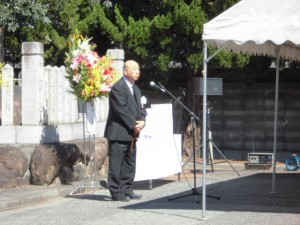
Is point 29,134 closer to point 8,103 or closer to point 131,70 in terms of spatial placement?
point 8,103

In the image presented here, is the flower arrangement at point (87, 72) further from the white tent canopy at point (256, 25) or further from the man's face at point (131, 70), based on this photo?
the white tent canopy at point (256, 25)

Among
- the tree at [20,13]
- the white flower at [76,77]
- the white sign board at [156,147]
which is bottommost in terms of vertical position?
the white sign board at [156,147]

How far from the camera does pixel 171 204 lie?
11.7 meters

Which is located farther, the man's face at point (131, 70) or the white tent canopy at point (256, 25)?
the man's face at point (131, 70)

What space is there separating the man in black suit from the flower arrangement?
1.06 metres

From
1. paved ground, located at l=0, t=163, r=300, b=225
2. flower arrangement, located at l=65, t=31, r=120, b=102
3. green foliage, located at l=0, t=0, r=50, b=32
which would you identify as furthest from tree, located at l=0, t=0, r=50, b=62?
paved ground, located at l=0, t=163, r=300, b=225

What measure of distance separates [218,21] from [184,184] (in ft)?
16.0

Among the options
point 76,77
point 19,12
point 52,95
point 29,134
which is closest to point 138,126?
point 76,77

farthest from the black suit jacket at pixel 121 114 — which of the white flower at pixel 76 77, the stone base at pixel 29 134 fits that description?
the stone base at pixel 29 134

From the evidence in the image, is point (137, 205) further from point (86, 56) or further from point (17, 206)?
point (86, 56)

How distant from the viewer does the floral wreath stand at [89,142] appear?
43.3ft

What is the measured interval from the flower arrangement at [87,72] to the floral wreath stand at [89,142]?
244mm

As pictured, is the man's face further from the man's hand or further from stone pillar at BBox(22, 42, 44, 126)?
stone pillar at BBox(22, 42, 44, 126)

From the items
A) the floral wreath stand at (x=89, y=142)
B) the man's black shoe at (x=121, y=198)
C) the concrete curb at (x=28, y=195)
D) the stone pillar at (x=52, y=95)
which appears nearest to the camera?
the concrete curb at (x=28, y=195)
